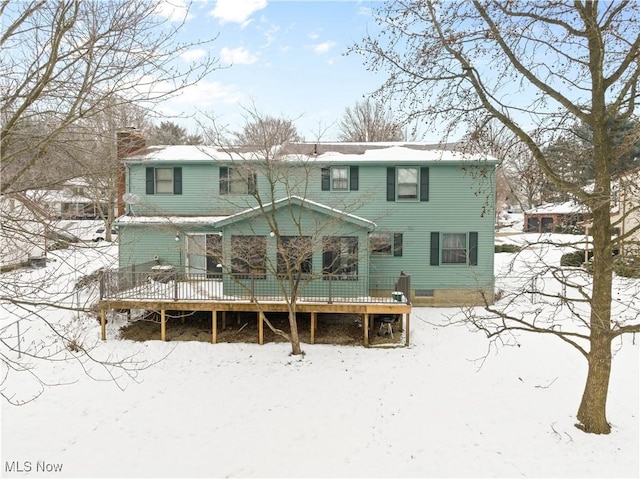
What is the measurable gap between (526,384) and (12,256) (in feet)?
34.1

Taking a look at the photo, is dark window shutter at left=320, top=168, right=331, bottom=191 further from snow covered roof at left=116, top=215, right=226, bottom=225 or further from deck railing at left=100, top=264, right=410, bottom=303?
snow covered roof at left=116, top=215, right=226, bottom=225

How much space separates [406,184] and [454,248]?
322 centimetres

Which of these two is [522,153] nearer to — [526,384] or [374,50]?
[374,50]

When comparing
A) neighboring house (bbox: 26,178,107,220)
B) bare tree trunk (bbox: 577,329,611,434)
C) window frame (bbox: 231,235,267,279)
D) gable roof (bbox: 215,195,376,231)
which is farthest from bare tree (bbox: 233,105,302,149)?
bare tree trunk (bbox: 577,329,611,434)

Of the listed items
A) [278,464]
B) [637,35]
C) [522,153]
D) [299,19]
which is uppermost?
[299,19]

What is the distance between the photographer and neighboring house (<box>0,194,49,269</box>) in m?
4.04

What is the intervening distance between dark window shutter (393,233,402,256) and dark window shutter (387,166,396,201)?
1.50 metres

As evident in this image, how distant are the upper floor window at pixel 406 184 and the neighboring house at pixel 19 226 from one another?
12.0 m

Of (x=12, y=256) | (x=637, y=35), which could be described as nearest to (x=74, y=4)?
(x=12, y=256)

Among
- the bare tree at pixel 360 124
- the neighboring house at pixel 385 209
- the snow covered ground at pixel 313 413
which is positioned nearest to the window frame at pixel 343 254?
the neighboring house at pixel 385 209

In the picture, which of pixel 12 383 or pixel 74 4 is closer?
pixel 74 4

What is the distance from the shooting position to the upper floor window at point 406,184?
14.4 metres

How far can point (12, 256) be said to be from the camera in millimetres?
4406

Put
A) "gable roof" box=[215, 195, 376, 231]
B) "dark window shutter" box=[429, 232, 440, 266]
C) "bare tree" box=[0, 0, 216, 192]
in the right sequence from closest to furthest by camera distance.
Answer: "bare tree" box=[0, 0, 216, 192] → "gable roof" box=[215, 195, 376, 231] → "dark window shutter" box=[429, 232, 440, 266]
